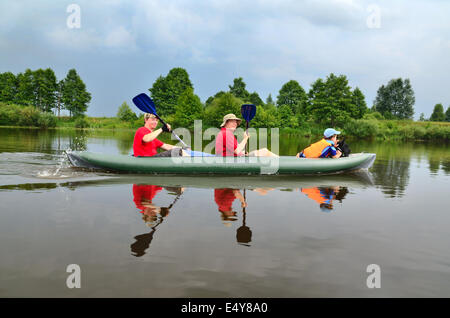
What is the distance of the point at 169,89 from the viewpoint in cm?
5412

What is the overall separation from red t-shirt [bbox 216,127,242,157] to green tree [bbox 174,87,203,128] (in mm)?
37769

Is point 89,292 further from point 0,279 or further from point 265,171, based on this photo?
point 265,171

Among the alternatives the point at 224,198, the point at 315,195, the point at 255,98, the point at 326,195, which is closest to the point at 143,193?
the point at 224,198

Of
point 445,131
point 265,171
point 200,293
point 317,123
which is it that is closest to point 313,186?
point 265,171

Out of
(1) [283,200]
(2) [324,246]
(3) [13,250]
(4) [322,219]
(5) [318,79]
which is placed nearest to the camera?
(3) [13,250]

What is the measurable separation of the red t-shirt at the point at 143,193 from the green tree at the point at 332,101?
4217 cm

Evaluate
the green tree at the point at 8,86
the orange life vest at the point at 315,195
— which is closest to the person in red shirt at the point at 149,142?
the orange life vest at the point at 315,195

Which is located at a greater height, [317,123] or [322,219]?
[317,123]

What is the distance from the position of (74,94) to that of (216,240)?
5836 centimetres

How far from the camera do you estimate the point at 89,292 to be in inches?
104

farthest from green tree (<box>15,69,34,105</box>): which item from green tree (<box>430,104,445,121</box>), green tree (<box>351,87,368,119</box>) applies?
green tree (<box>430,104,445,121</box>)

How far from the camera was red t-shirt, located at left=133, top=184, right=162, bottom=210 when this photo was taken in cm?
534

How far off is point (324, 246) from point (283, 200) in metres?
2.11

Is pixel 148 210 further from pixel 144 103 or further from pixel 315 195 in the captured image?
pixel 144 103
